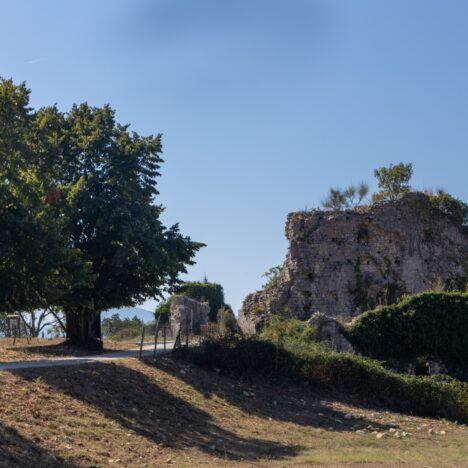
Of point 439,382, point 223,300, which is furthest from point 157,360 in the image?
point 223,300

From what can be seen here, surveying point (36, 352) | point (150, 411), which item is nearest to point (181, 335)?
point (36, 352)

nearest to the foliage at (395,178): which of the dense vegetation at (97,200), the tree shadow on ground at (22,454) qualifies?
the dense vegetation at (97,200)

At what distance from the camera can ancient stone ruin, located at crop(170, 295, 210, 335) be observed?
42406 millimetres

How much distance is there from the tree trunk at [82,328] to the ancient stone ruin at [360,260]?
751cm

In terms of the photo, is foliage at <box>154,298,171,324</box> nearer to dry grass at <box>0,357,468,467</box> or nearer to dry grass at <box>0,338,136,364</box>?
dry grass at <box>0,338,136,364</box>

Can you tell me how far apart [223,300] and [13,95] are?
102 ft

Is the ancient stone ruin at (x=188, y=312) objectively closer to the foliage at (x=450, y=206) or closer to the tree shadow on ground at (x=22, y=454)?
the foliage at (x=450, y=206)

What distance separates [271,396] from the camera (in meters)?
22.7

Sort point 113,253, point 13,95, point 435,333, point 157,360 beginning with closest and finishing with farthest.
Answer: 1. point 13,95
2. point 157,360
3. point 113,253
4. point 435,333

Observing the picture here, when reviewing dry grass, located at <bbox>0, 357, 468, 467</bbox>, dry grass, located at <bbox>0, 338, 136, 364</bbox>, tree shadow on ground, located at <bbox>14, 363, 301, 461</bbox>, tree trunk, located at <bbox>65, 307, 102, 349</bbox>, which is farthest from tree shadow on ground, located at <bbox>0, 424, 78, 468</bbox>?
tree trunk, located at <bbox>65, 307, 102, 349</bbox>

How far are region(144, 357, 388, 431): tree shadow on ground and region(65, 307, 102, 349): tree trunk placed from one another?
5.07m

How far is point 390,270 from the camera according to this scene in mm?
35375

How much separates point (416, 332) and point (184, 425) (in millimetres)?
13342

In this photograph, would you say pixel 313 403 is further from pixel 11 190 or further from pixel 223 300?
pixel 223 300
